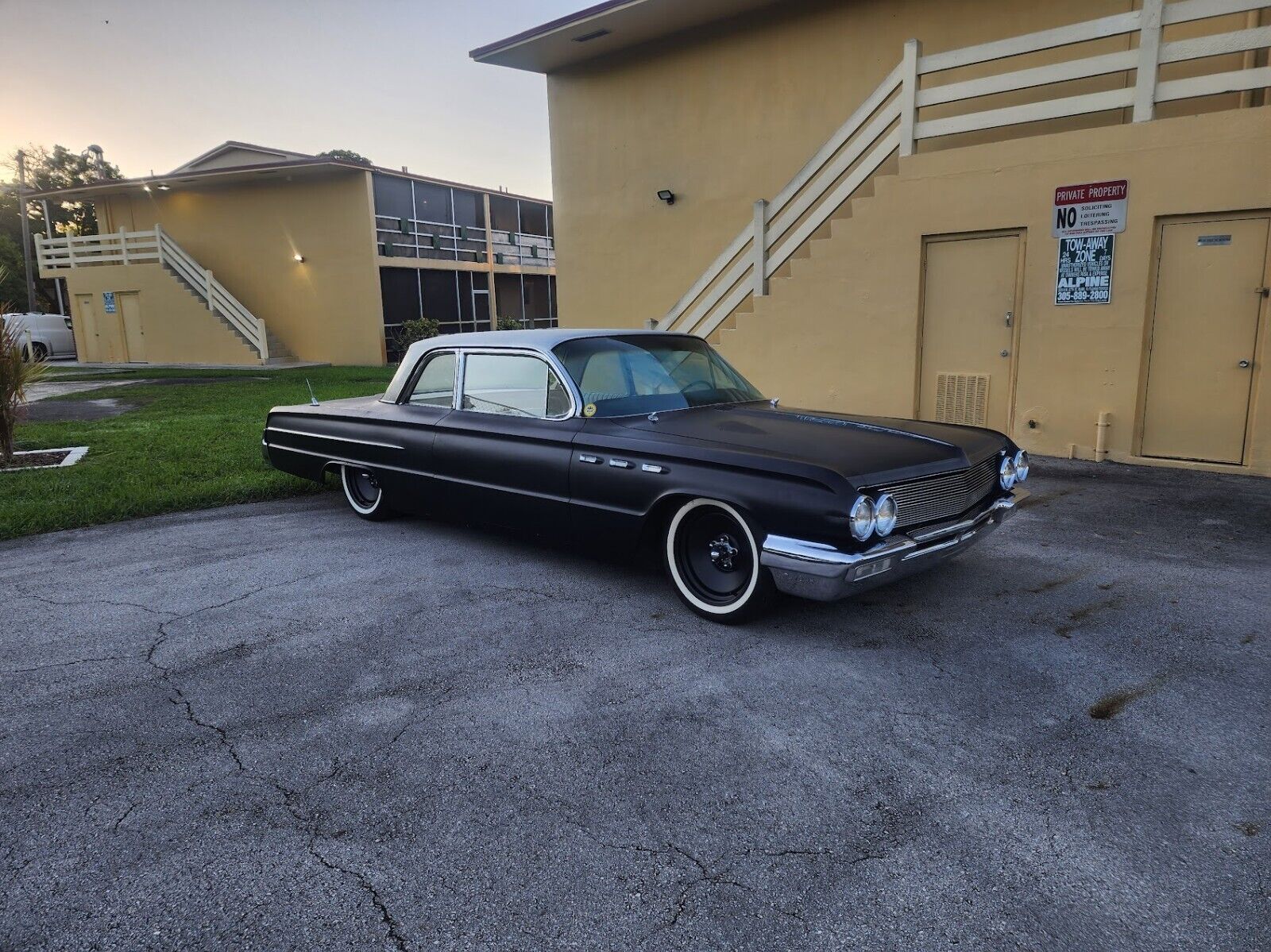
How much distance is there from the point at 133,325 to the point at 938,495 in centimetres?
2539

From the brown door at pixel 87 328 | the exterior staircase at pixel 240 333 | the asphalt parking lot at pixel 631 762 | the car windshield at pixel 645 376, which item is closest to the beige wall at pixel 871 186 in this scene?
the asphalt parking lot at pixel 631 762

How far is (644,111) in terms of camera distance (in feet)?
39.0

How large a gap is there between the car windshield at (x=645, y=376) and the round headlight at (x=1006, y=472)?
4.90 feet

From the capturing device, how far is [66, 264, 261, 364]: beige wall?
72.3 feet

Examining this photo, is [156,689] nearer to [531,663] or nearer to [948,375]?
[531,663]

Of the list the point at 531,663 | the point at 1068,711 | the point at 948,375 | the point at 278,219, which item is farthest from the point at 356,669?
the point at 278,219

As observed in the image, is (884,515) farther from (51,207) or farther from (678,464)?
(51,207)

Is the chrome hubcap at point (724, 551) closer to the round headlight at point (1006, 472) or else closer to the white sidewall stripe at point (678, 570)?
the white sidewall stripe at point (678, 570)

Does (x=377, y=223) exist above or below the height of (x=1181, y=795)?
above

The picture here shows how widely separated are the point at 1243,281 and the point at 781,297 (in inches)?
158

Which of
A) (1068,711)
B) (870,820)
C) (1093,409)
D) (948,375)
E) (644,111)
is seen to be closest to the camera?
(870,820)


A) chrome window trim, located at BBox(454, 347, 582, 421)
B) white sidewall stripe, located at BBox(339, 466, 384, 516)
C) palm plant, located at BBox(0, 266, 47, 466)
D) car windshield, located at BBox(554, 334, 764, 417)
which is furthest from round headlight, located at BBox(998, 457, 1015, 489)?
palm plant, located at BBox(0, 266, 47, 466)

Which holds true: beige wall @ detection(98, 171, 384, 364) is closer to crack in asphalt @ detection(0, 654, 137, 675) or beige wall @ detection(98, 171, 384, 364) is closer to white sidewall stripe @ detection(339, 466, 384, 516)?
white sidewall stripe @ detection(339, 466, 384, 516)

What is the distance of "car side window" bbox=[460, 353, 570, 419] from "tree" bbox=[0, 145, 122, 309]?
137 ft
